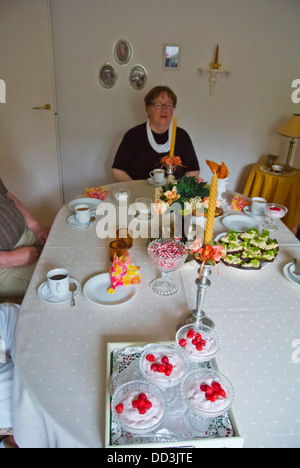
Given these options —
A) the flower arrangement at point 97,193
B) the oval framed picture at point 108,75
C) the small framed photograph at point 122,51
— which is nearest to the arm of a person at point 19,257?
the flower arrangement at point 97,193

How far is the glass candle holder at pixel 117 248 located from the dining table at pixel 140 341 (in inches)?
1.7

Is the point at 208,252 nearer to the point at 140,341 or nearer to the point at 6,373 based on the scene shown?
the point at 140,341

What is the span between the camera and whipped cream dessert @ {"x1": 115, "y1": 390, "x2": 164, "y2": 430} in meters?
0.71

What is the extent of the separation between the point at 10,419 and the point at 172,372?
67cm

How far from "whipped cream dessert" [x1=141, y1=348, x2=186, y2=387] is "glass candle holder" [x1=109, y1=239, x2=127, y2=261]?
54cm

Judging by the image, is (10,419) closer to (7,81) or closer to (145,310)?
(145,310)

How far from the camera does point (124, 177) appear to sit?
8.23ft

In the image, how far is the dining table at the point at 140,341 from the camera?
2.57 feet

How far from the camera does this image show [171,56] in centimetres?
305

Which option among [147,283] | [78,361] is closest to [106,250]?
[147,283]

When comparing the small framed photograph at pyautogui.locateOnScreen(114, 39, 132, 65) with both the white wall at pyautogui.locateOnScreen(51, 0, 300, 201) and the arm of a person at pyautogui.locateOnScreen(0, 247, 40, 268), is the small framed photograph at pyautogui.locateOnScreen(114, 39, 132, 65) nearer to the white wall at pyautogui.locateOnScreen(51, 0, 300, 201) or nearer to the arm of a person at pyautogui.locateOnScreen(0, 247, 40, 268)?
the white wall at pyautogui.locateOnScreen(51, 0, 300, 201)
